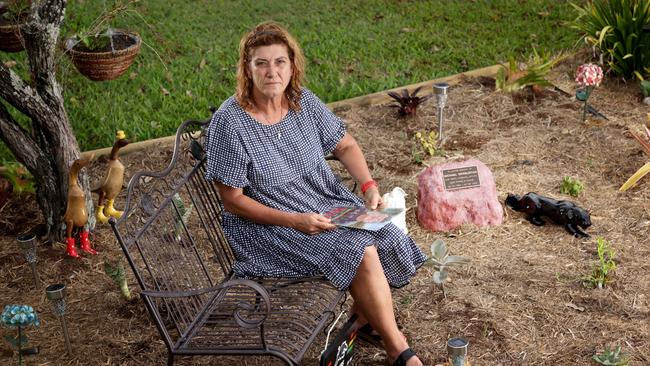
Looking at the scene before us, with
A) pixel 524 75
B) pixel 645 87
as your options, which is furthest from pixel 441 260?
pixel 645 87

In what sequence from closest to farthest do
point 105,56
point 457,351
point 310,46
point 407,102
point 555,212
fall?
point 457,351 < point 555,212 < point 105,56 < point 407,102 < point 310,46

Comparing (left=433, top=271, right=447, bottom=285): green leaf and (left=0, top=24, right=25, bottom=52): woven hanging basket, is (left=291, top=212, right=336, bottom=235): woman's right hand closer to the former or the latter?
(left=433, top=271, right=447, bottom=285): green leaf

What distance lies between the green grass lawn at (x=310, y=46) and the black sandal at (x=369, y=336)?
2981mm

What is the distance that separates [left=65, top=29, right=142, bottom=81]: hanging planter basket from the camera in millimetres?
6059

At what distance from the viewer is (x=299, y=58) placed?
178 inches

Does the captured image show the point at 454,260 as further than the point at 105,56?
No

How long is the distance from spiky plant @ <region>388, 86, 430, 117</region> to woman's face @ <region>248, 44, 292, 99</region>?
2779 millimetres

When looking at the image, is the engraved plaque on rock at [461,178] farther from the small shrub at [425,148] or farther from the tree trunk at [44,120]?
the tree trunk at [44,120]

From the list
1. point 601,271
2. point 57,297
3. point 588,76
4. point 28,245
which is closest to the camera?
point 57,297

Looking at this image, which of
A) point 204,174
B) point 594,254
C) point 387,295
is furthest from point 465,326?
point 204,174

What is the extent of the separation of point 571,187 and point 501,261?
989 millimetres

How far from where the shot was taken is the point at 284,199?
448cm

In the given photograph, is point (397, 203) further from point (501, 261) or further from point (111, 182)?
point (111, 182)

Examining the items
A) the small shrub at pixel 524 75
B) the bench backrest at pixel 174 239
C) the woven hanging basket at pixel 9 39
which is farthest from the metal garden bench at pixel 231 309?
the small shrub at pixel 524 75
